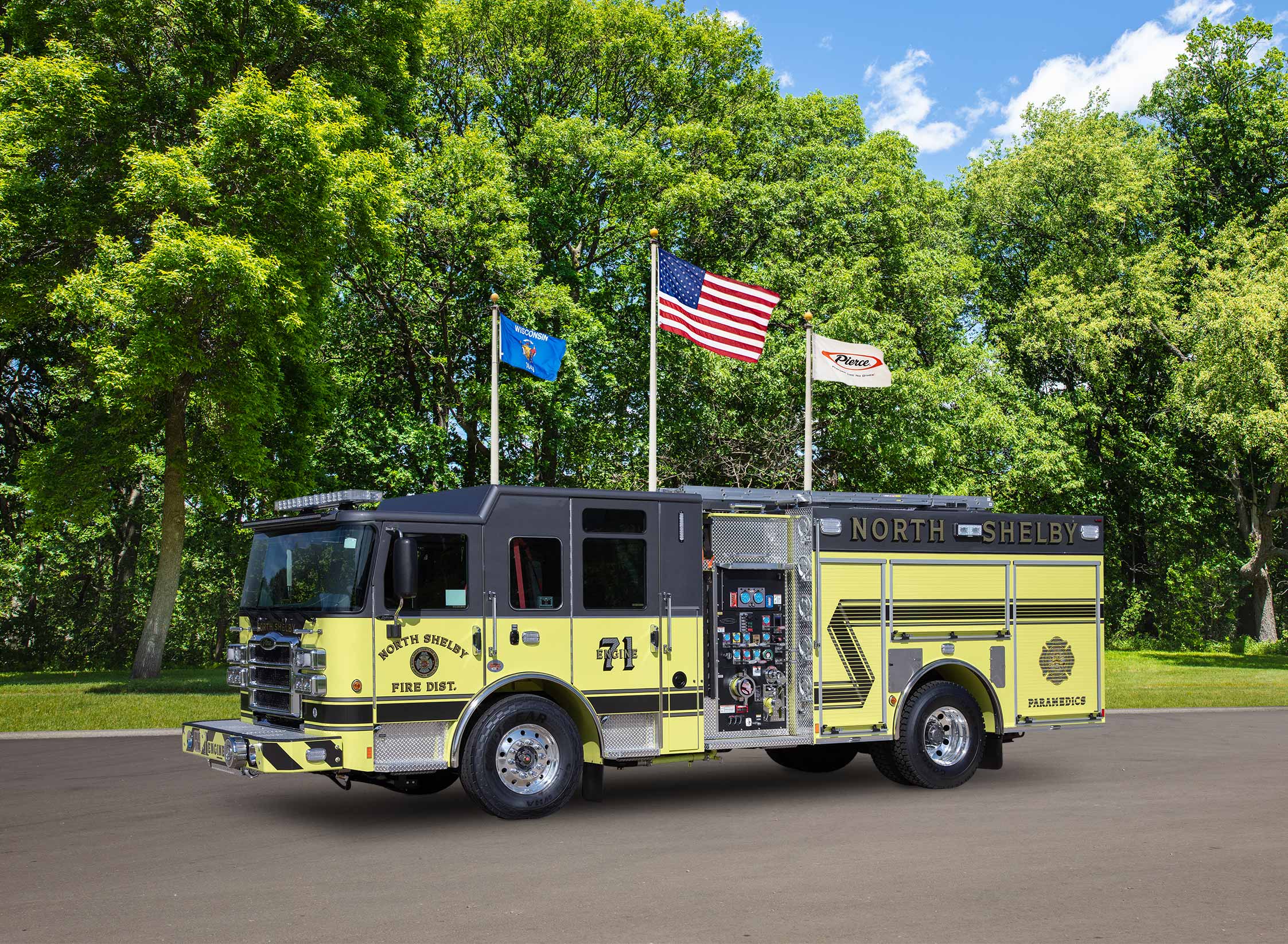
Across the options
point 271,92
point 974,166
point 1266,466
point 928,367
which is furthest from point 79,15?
point 1266,466

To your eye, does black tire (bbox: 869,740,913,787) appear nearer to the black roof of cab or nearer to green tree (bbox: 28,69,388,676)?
the black roof of cab

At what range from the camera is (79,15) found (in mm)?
25250

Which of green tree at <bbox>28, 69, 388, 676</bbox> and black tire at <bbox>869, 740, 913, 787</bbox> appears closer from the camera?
black tire at <bbox>869, 740, 913, 787</bbox>

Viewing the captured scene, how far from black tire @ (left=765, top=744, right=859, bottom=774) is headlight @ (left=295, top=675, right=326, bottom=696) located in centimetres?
Answer: 562

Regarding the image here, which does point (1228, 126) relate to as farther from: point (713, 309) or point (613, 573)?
point (613, 573)

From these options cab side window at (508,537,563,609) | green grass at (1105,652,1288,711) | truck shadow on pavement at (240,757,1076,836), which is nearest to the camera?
cab side window at (508,537,563,609)

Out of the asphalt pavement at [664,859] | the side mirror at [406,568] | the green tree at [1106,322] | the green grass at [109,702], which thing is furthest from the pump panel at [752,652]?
the green tree at [1106,322]

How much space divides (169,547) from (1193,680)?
24304 millimetres

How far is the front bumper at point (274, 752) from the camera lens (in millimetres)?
9500

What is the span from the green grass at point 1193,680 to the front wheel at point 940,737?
10.4 metres

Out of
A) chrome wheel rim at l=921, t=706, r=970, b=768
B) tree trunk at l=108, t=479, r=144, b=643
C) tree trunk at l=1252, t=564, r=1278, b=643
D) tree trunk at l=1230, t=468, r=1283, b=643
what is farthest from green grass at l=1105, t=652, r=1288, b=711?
tree trunk at l=108, t=479, r=144, b=643

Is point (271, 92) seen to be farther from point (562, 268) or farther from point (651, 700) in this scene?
point (651, 700)

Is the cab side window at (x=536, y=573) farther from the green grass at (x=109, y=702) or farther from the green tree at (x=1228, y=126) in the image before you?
the green tree at (x=1228, y=126)

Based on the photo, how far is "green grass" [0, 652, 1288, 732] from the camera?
19.0m
